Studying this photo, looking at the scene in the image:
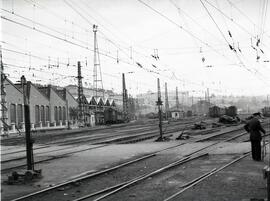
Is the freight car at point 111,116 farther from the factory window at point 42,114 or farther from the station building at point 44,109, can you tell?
the factory window at point 42,114

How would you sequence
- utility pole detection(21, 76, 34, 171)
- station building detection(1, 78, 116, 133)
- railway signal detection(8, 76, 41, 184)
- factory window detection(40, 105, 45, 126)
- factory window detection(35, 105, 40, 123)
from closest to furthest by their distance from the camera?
railway signal detection(8, 76, 41, 184)
utility pole detection(21, 76, 34, 171)
station building detection(1, 78, 116, 133)
factory window detection(35, 105, 40, 123)
factory window detection(40, 105, 45, 126)

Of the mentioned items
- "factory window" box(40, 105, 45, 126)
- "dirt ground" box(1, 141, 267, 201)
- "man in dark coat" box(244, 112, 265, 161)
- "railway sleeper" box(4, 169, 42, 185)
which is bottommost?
"dirt ground" box(1, 141, 267, 201)

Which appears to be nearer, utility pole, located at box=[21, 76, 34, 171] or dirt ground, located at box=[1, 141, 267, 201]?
dirt ground, located at box=[1, 141, 267, 201]

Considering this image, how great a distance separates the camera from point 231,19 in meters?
20.5

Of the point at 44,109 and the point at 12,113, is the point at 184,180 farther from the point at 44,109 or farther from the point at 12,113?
the point at 44,109

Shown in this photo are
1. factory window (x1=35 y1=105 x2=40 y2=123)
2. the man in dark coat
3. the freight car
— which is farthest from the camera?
the freight car

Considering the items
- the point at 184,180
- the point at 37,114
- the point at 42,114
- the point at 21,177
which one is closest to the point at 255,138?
the point at 184,180

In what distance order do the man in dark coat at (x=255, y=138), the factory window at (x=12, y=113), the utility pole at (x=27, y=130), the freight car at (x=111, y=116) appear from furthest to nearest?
1. the freight car at (x=111, y=116)
2. the factory window at (x=12, y=113)
3. the man in dark coat at (x=255, y=138)
4. the utility pole at (x=27, y=130)

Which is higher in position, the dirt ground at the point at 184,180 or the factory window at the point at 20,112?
the factory window at the point at 20,112

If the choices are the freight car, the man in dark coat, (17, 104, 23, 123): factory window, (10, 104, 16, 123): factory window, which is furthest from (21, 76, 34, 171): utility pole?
the freight car

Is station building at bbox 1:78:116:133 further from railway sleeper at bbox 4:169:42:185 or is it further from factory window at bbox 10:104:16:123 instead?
railway sleeper at bbox 4:169:42:185

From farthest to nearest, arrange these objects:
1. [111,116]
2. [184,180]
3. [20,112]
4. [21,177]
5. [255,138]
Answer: [111,116] < [20,112] < [255,138] < [21,177] < [184,180]

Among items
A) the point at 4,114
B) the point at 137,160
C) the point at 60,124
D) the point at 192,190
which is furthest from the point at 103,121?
the point at 192,190

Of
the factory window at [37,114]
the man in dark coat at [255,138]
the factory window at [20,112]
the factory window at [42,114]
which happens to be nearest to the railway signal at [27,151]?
the man in dark coat at [255,138]
